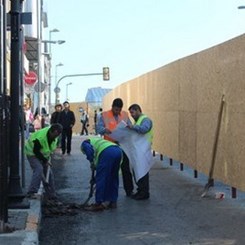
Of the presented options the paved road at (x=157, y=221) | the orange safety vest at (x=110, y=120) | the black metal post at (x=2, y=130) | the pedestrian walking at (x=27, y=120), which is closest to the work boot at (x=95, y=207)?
the paved road at (x=157, y=221)

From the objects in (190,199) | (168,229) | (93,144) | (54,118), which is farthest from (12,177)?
(54,118)

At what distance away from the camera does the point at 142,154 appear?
11.9 m

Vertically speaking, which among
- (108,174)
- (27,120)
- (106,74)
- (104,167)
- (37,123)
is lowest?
(108,174)

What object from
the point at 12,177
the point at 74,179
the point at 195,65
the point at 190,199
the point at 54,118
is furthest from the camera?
the point at 54,118

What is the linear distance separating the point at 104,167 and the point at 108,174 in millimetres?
152

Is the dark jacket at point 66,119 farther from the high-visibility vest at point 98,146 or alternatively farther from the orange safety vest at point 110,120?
the high-visibility vest at point 98,146

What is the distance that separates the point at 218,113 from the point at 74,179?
4.24 metres

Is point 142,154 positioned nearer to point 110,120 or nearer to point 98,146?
point 110,120

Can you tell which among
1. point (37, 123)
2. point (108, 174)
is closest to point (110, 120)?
point (108, 174)

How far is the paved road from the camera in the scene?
8.26 meters

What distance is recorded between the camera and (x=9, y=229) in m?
7.73

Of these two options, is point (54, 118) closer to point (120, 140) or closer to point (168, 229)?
point (120, 140)

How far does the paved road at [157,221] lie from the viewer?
325 inches

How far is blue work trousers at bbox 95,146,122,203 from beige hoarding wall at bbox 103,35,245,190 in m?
1.89
